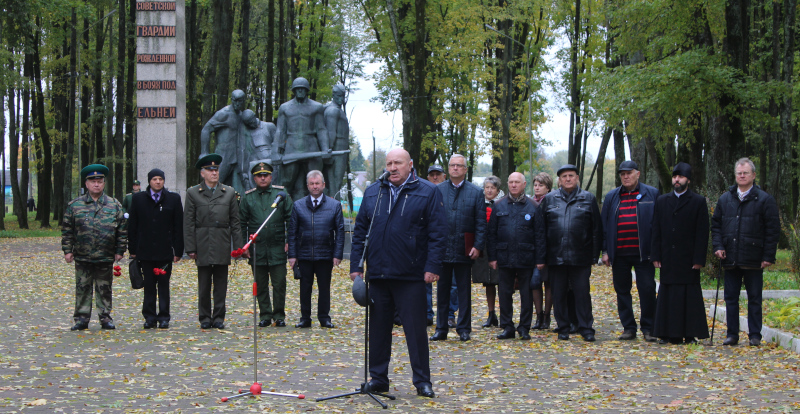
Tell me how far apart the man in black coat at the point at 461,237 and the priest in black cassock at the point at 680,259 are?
2129 mm

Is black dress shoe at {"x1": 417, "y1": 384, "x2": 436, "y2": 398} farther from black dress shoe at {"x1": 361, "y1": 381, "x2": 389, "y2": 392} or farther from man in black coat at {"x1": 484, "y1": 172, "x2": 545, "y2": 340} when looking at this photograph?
man in black coat at {"x1": 484, "y1": 172, "x2": 545, "y2": 340}

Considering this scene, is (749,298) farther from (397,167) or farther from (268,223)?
(268,223)

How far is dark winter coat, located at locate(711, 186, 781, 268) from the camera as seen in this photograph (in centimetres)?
973

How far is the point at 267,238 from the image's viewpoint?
37.3ft

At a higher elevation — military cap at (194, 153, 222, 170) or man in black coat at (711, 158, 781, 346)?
military cap at (194, 153, 222, 170)

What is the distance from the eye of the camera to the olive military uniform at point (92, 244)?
10.8 metres

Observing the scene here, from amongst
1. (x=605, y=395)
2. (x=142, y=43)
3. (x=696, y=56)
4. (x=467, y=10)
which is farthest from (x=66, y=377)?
(x=467, y=10)

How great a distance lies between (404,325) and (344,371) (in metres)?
1.38

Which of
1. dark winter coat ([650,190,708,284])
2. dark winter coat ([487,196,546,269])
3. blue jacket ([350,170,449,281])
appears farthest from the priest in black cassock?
blue jacket ([350,170,449,281])

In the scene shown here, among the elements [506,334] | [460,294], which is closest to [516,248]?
[460,294]

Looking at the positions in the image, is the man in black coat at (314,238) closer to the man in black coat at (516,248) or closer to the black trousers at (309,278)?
the black trousers at (309,278)

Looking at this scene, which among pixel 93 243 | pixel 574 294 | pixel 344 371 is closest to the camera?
pixel 344 371

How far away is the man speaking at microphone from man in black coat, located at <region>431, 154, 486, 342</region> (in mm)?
2882

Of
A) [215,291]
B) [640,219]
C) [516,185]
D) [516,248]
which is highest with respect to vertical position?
[516,185]
